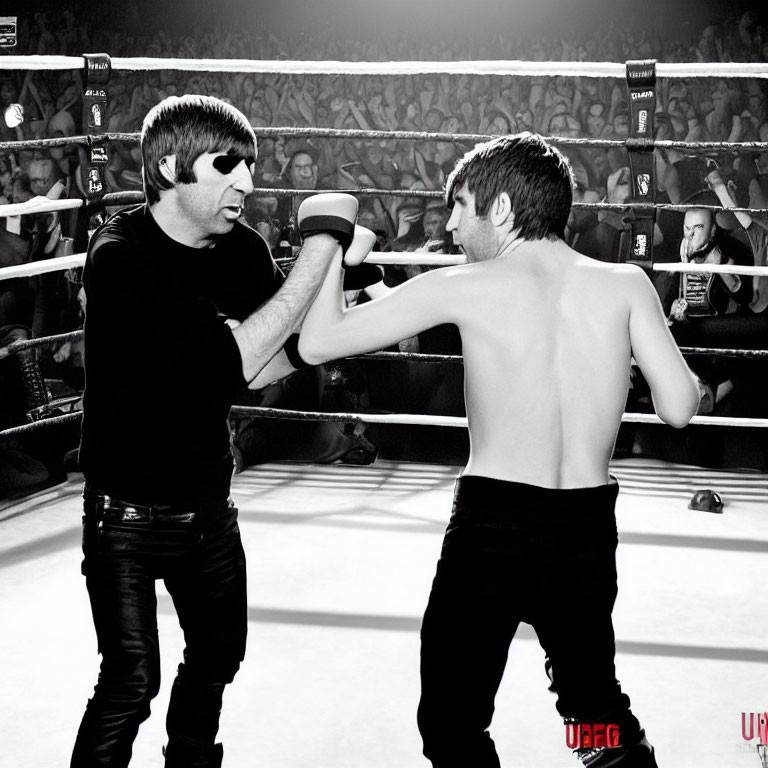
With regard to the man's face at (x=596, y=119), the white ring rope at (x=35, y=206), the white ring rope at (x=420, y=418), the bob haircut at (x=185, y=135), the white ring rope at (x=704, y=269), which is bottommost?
the white ring rope at (x=420, y=418)

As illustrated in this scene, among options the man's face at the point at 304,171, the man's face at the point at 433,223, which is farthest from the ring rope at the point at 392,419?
the man's face at the point at 304,171

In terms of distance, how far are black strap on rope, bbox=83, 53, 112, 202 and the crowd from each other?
0.94 m

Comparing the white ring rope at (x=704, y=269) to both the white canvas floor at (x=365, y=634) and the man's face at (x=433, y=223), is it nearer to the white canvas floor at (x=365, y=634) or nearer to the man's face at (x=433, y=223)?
the white canvas floor at (x=365, y=634)

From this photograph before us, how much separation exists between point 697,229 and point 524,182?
10.1 feet

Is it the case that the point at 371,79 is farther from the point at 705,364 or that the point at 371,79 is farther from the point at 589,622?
the point at 589,622

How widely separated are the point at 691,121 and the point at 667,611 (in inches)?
142

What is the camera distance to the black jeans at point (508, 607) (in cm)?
142

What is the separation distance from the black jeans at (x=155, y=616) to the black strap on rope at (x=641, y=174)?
2028mm

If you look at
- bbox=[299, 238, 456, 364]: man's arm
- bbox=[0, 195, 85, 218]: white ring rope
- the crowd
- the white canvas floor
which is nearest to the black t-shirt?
bbox=[299, 238, 456, 364]: man's arm

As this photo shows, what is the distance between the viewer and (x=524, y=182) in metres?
1.46

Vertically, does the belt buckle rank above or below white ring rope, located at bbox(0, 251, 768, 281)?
below

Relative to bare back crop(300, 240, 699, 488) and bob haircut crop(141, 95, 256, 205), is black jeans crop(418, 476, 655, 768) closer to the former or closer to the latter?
bare back crop(300, 240, 699, 488)

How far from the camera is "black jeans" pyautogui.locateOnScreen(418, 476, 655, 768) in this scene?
1.42 metres

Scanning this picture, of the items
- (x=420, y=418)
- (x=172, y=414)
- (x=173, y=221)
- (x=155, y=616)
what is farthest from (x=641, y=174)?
(x=155, y=616)
